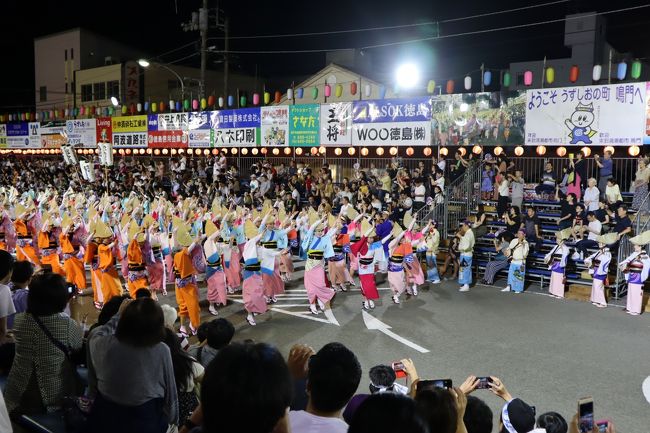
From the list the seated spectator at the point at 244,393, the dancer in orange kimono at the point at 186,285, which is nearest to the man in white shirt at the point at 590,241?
the dancer in orange kimono at the point at 186,285

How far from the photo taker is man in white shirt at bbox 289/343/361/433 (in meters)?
2.22

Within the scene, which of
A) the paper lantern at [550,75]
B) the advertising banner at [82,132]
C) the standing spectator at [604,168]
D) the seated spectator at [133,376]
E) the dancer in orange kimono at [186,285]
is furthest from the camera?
the advertising banner at [82,132]

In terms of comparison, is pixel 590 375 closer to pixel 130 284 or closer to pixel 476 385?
pixel 476 385

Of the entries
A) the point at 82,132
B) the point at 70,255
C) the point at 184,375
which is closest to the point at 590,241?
the point at 184,375

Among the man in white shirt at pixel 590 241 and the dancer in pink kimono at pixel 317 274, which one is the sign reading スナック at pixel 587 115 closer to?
the man in white shirt at pixel 590 241

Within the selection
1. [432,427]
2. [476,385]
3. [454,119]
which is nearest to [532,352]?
[476,385]

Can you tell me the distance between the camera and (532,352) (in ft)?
24.4

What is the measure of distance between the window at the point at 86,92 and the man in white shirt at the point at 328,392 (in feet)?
113

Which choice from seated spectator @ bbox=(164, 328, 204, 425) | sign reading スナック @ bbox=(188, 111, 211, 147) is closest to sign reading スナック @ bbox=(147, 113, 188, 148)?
sign reading スナック @ bbox=(188, 111, 211, 147)

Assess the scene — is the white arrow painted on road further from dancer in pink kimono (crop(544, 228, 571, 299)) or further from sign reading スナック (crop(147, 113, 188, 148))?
sign reading スナック (crop(147, 113, 188, 148))

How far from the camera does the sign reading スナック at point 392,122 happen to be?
15.3 metres

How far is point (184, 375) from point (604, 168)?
39.7 feet

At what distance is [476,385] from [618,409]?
12.3ft

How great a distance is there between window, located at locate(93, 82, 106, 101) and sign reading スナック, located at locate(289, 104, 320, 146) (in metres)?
18.6
